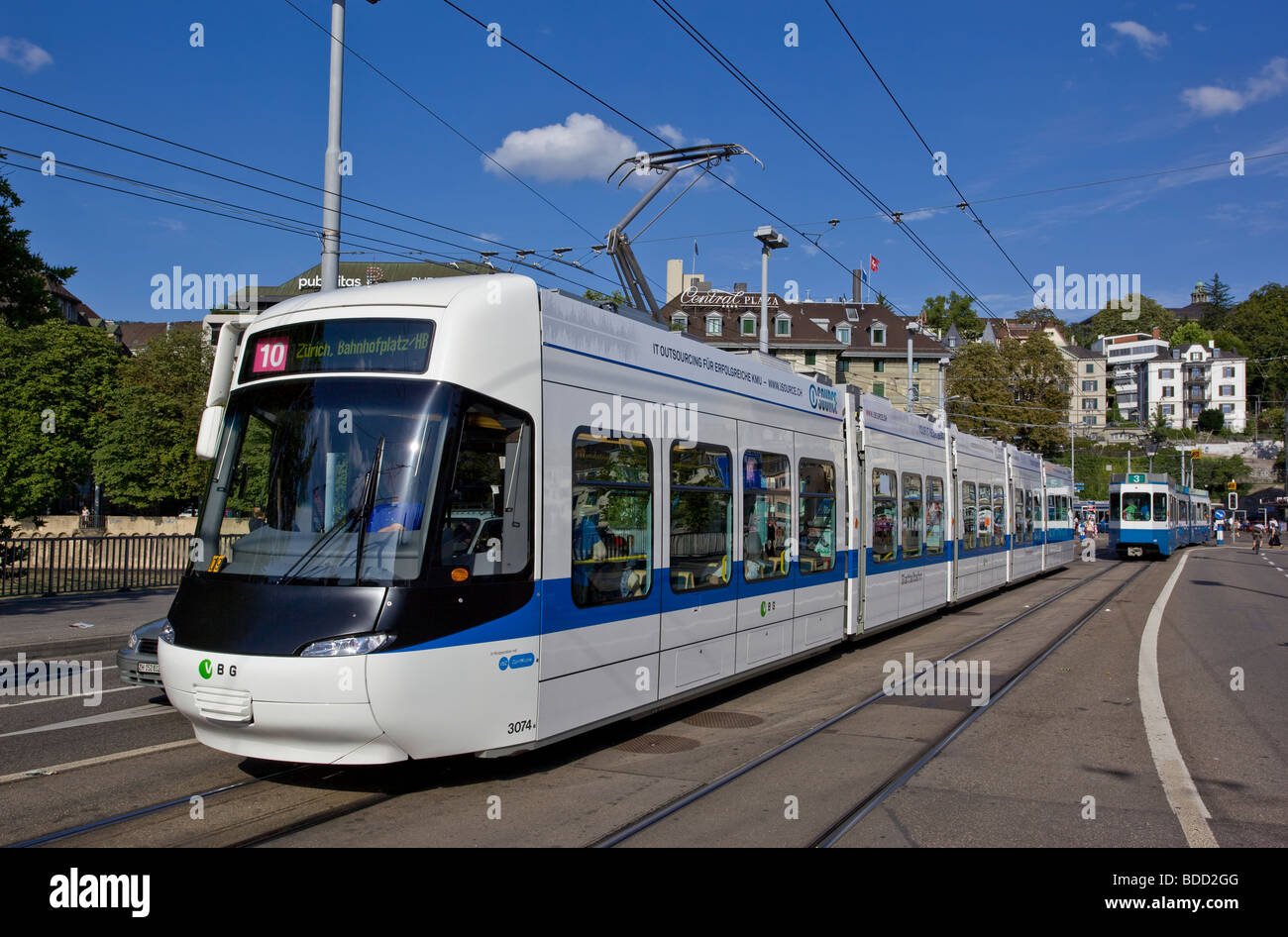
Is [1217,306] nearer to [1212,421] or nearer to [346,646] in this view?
[1212,421]

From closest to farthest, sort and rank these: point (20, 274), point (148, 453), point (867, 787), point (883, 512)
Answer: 1. point (867, 787)
2. point (883, 512)
3. point (20, 274)
4. point (148, 453)

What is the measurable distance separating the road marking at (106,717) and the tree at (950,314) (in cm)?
10785

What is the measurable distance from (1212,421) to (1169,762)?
5237 inches

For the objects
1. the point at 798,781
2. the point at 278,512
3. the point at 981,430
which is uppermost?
the point at 981,430

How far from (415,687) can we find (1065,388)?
67.7 metres

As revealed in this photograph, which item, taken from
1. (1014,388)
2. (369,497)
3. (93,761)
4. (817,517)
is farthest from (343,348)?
(1014,388)

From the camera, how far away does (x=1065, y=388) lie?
6612 centimetres

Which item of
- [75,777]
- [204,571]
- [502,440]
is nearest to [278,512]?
[204,571]

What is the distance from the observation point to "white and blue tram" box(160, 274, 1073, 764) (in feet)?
18.6

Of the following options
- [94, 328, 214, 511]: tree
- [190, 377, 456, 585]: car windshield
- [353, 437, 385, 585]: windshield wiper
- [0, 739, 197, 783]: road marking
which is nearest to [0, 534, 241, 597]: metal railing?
[0, 739, 197, 783]: road marking

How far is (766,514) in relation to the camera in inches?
389
